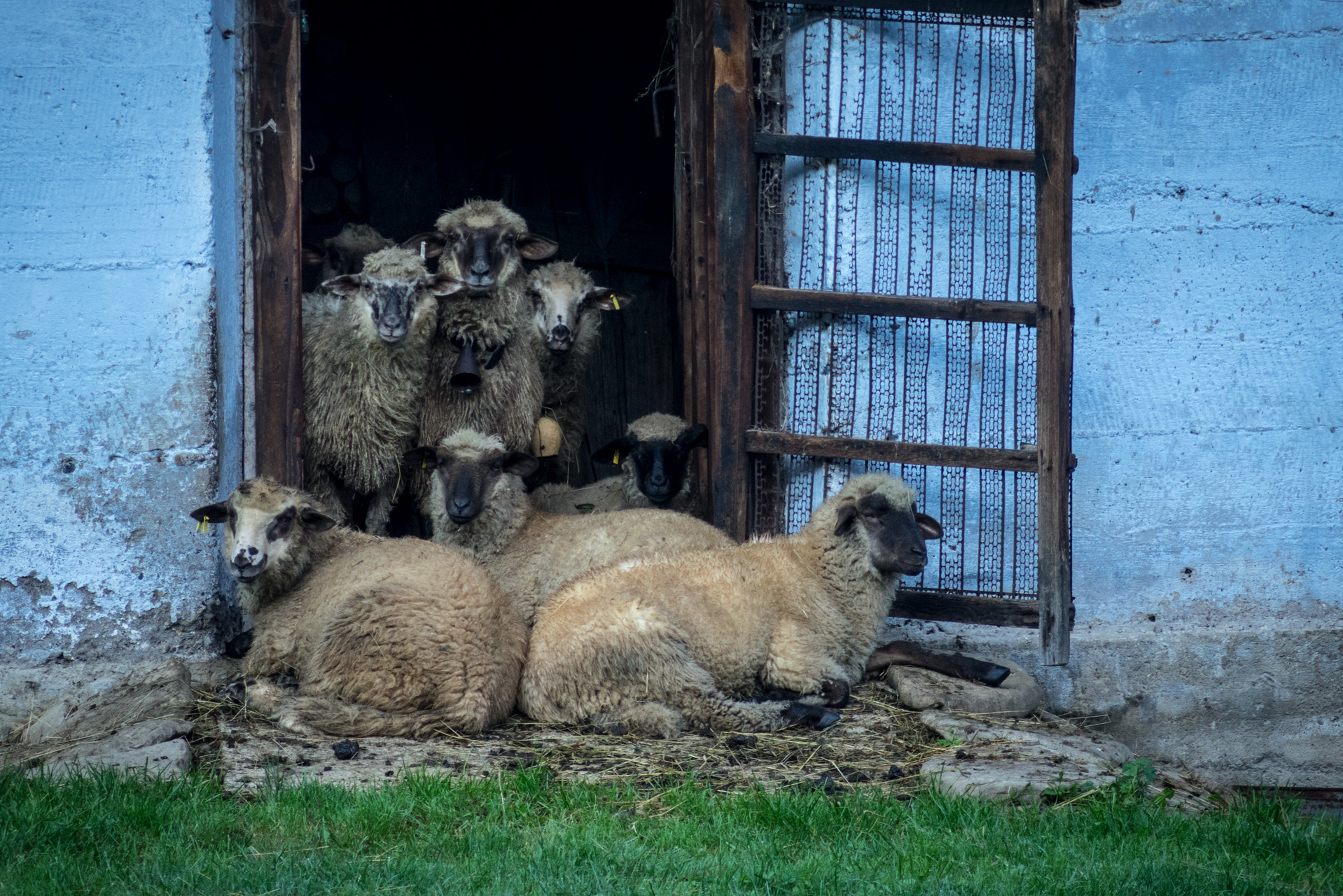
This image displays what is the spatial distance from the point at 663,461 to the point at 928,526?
1.66 m

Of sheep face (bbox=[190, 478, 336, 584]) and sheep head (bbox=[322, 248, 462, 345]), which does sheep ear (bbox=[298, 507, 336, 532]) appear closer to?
sheep face (bbox=[190, 478, 336, 584])

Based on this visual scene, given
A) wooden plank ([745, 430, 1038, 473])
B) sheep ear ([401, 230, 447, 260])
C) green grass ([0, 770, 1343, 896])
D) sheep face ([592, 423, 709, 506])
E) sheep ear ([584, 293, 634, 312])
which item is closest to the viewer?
green grass ([0, 770, 1343, 896])

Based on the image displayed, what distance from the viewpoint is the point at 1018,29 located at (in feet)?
21.3

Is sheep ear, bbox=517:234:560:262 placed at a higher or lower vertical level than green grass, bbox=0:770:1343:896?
higher

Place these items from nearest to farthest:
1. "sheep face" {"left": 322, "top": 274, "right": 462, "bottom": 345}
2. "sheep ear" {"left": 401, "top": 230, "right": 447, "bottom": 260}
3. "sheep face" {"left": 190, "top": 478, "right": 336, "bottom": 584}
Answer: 1. "sheep face" {"left": 190, "top": 478, "right": 336, "bottom": 584}
2. "sheep face" {"left": 322, "top": 274, "right": 462, "bottom": 345}
3. "sheep ear" {"left": 401, "top": 230, "right": 447, "bottom": 260}

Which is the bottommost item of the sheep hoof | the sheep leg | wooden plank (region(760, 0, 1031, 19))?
the sheep hoof

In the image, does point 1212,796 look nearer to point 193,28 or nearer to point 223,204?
point 223,204

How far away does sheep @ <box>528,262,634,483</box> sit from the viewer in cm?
775

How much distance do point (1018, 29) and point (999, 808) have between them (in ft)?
13.1

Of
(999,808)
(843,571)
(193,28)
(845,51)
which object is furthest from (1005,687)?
(193,28)

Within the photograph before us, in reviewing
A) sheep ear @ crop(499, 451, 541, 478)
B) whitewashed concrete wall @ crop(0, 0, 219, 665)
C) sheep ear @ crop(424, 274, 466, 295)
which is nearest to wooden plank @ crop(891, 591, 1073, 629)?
sheep ear @ crop(499, 451, 541, 478)

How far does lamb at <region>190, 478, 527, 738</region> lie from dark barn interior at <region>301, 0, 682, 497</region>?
4.35m

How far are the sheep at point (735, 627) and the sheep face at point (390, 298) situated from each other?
1894 millimetres

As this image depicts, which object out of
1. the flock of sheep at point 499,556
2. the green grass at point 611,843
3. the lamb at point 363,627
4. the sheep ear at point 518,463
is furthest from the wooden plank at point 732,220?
the green grass at point 611,843
